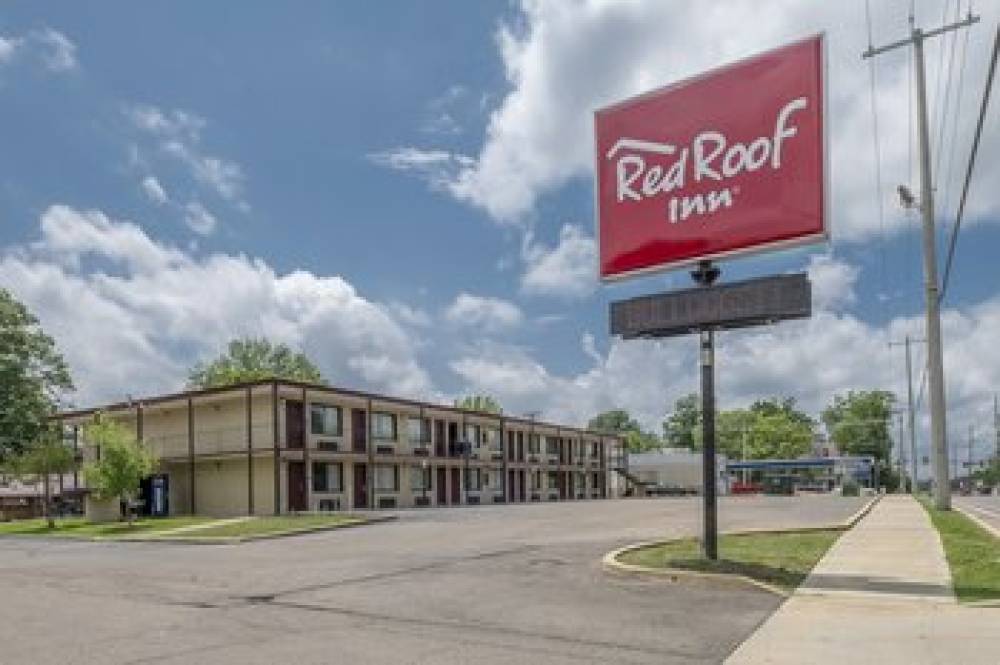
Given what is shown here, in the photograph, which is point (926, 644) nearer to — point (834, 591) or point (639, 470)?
point (834, 591)

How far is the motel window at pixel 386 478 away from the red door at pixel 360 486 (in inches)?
42.3

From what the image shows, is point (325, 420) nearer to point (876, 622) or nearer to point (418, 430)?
point (418, 430)

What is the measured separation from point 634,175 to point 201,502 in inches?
1494

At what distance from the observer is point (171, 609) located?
13.4 meters

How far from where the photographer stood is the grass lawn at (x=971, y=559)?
1256 centimetres

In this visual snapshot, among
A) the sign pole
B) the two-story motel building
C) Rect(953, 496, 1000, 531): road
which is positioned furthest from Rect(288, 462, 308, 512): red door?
the sign pole

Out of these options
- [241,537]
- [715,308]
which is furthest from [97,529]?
[715,308]

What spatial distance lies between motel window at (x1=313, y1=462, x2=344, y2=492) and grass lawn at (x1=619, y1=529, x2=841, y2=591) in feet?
104

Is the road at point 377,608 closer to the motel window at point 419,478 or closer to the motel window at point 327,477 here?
the motel window at point 327,477

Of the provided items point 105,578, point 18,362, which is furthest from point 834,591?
point 18,362

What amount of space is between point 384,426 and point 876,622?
149ft

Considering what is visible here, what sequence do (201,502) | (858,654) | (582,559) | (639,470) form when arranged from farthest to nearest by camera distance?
1. (639,470)
2. (201,502)
3. (582,559)
4. (858,654)

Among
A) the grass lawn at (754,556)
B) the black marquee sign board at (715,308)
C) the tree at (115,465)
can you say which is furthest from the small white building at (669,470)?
the black marquee sign board at (715,308)

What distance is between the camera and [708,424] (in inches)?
628
